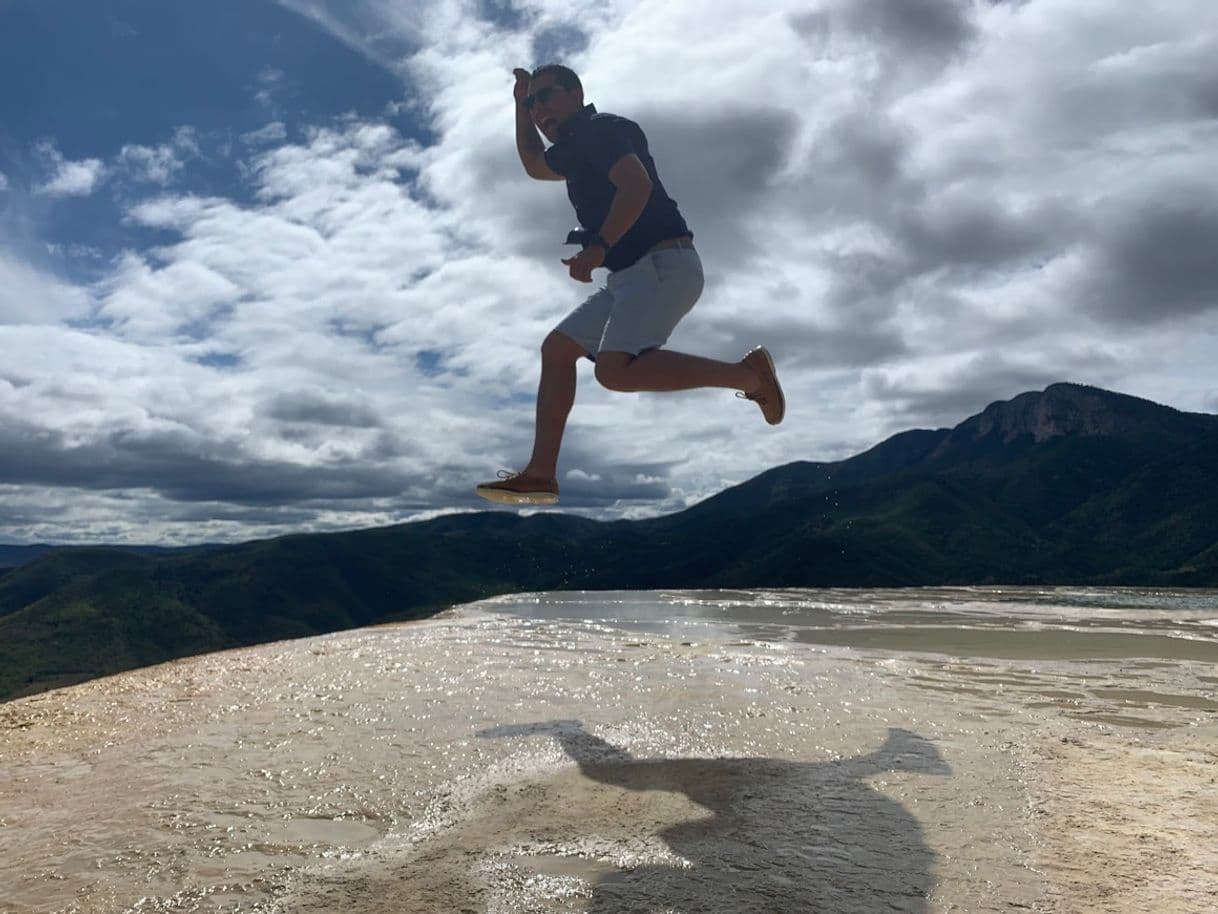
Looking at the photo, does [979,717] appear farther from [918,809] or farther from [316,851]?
[316,851]

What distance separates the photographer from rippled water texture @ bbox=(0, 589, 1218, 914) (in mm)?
2053

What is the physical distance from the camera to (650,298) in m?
4.21

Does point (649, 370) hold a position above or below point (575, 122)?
below

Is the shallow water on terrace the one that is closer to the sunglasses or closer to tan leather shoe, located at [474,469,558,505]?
tan leather shoe, located at [474,469,558,505]

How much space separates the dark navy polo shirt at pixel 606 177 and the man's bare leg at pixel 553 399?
533 mm

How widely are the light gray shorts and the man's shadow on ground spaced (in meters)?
2.06

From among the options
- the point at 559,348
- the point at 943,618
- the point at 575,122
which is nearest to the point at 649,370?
the point at 559,348

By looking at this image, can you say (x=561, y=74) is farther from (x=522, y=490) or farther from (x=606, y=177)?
(x=522, y=490)

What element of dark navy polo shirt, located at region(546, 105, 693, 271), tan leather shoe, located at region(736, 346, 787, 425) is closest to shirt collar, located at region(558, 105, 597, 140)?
dark navy polo shirt, located at region(546, 105, 693, 271)

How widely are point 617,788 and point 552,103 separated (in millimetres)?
3537

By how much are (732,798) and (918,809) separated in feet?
1.99

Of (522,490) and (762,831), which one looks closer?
(762,831)

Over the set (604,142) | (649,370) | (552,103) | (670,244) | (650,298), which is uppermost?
(552,103)

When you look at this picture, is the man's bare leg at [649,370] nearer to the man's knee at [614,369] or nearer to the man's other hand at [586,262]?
the man's knee at [614,369]
